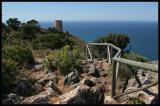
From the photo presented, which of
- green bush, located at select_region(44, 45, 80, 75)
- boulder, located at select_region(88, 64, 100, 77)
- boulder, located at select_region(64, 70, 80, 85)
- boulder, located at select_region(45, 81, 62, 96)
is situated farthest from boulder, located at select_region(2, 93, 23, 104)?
boulder, located at select_region(88, 64, 100, 77)

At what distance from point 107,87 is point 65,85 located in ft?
2.70

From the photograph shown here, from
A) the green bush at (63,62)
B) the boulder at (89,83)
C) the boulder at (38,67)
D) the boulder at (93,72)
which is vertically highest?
the green bush at (63,62)

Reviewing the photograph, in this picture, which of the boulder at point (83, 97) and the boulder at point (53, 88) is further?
the boulder at point (53, 88)

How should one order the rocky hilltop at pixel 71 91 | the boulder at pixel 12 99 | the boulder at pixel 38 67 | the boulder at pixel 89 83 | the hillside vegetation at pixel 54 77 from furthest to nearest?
the boulder at pixel 38 67 → the boulder at pixel 89 83 → the hillside vegetation at pixel 54 77 → the boulder at pixel 12 99 → the rocky hilltop at pixel 71 91

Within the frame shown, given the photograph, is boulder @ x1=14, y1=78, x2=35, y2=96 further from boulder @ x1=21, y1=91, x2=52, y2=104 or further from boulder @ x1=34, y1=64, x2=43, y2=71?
boulder @ x1=34, y1=64, x2=43, y2=71

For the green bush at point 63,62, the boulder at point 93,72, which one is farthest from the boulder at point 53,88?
the boulder at point 93,72

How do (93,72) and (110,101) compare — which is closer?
(110,101)

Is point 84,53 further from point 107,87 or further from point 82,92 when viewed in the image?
point 82,92

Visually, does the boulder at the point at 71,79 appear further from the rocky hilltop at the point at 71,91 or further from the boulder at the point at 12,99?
the boulder at the point at 12,99

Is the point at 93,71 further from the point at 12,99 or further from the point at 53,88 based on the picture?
the point at 12,99

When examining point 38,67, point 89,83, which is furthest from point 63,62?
point 89,83

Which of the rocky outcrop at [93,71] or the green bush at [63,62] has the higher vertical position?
the green bush at [63,62]

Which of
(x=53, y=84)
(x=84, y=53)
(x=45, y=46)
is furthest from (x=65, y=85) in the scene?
(x=45, y=46)

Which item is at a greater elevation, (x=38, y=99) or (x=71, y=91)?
(x=71, y=91)
